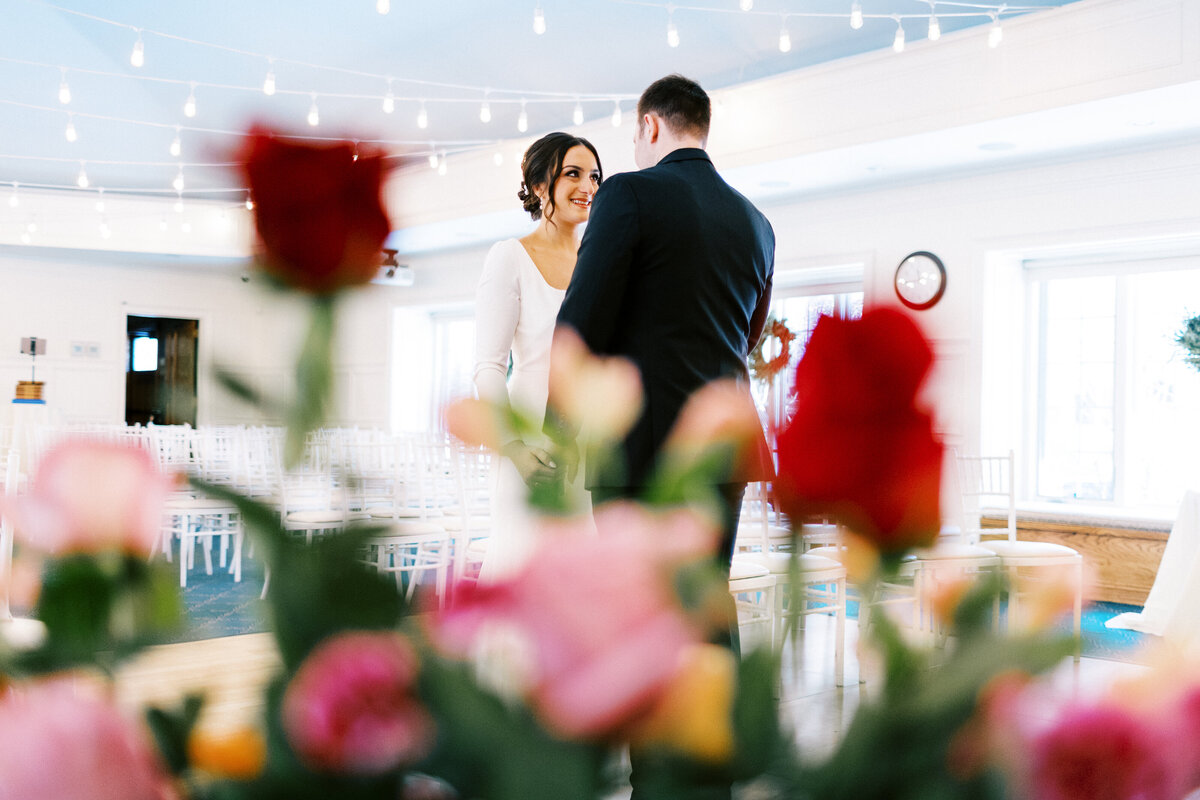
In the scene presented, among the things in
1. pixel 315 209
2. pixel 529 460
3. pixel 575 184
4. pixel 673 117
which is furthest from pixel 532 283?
pixel 315 209

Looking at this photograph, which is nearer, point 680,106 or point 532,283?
point 680,106

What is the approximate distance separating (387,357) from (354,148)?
11071 millimetres

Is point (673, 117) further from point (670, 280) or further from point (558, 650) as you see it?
point (558, 650)

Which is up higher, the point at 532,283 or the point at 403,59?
the point at 403,59

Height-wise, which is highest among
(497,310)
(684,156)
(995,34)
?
(995,34)

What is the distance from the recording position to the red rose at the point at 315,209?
24 cm

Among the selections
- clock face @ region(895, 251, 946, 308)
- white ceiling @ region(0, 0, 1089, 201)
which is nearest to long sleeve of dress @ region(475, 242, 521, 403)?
white ceiling @ region(0, 0, 1089, 201)

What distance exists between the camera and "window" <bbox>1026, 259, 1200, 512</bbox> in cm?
618

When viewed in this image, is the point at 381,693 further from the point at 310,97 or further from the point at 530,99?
the point at 310,97

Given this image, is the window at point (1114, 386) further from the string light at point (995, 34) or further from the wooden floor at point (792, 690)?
the wooden floor at point (792, 690)

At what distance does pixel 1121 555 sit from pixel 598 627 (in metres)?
6.40

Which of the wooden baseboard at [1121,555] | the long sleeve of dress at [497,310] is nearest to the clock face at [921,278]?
the wooden baseboard at [1121,555]

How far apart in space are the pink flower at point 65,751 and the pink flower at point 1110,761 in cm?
21

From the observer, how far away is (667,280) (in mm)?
1401
